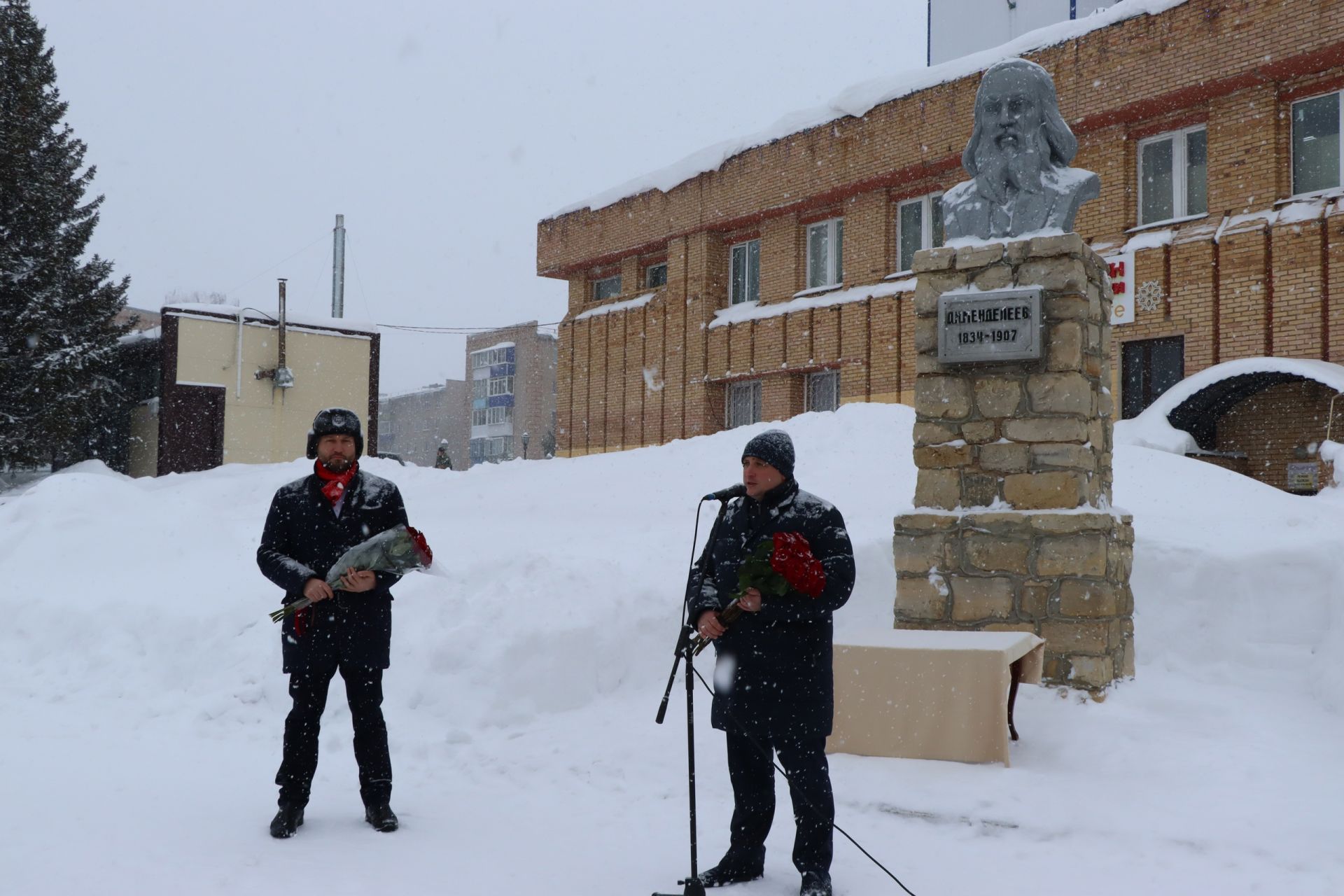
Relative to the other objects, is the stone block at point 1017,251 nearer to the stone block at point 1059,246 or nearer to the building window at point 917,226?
the stone block at point 1059,246

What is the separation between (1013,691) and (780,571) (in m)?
2.92

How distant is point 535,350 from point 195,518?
6515 cm

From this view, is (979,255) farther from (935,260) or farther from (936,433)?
(936,433)

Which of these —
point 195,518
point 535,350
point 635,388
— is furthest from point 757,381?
point 535,350

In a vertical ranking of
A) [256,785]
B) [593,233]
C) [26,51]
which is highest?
[26,51]

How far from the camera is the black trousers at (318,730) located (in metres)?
4.92

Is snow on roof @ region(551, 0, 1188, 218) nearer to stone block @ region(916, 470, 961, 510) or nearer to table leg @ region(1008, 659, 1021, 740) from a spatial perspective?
stone block @ region(916, 470, 961, 510)

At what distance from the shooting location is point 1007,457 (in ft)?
22.9

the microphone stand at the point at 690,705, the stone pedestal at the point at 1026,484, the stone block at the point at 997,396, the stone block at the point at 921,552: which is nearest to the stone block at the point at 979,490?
the stone pedestal at the point at 1026,484

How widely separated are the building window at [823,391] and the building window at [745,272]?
2437 mm

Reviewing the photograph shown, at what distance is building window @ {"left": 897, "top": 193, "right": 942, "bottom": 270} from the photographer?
63.1ft

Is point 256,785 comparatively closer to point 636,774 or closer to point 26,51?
point 636,774

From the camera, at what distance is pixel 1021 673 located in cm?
626

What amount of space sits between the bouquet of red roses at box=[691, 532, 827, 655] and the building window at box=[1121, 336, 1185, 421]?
44.1 ft
